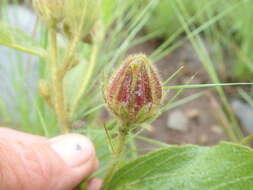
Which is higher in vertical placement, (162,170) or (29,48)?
(29,48)

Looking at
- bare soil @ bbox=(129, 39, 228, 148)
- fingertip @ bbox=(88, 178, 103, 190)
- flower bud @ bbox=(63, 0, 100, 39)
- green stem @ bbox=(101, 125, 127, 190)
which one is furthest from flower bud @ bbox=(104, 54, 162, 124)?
bare soil @ bbox=(129, 39, 228, 148)

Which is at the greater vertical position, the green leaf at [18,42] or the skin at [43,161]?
the green leaf at [18,42]

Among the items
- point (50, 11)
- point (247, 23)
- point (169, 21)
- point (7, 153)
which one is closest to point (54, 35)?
point (50, 11)

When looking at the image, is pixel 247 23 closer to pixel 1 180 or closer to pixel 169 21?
pixel 169 21

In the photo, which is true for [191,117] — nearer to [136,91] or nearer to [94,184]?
[94,184]

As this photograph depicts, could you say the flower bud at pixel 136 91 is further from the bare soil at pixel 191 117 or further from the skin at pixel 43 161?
the bare soil at pixel 191 117

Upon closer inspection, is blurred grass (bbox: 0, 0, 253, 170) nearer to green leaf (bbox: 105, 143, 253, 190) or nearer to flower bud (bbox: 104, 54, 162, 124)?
flower bud (bbox: 104, 54, 162, 124)

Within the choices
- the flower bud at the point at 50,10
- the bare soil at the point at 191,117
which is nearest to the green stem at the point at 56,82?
the flower bud at the point at 50,10
